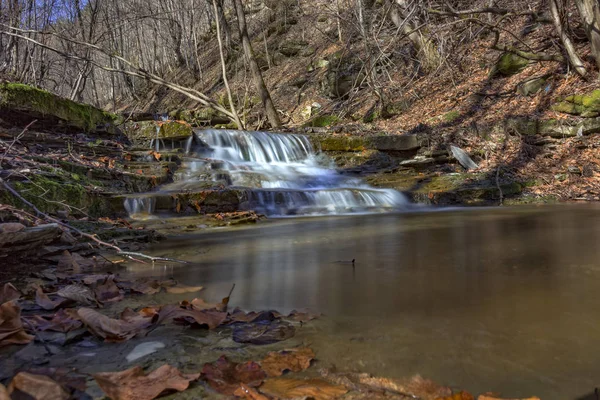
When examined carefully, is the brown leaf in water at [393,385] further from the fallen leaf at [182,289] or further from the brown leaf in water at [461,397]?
the fallen leaf at [182,289]

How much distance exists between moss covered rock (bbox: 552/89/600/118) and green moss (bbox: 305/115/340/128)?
305 inches

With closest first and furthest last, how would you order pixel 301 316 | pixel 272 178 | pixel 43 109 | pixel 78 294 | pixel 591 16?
pixel 301 316, pixel 78 294, pixel 43 109, pixel 272 178, pixel 591 16

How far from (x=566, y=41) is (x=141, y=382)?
12.5 meters

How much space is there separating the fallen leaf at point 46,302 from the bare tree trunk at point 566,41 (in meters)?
12.0

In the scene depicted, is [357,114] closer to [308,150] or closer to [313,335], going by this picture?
[308,150]

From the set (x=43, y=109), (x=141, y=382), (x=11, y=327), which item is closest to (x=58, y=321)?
(x=11, y=327)

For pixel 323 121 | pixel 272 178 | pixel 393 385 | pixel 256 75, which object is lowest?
pixel 393 385

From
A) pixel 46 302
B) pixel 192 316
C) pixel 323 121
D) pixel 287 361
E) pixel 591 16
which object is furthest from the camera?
A: pixel 323 121

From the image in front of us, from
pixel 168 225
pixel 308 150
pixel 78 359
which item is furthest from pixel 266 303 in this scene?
pixel 308 150

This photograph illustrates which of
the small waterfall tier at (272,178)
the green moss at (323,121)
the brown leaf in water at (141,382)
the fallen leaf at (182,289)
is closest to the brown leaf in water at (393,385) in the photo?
the brown leaf in water at (141,382)

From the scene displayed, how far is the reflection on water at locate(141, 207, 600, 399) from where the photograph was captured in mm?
1324

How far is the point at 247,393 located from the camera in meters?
1.14

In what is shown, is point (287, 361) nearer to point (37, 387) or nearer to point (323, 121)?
point (37, 387)

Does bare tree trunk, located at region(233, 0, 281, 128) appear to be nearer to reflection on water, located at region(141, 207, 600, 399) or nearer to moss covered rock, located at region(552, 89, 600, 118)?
moss covered rock, located at region(552, 89, 600, 118)
